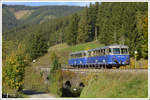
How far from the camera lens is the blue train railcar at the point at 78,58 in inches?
1810

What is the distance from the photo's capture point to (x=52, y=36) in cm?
12900

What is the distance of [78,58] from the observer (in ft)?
162

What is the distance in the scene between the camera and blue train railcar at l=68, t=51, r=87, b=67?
46.0 metres

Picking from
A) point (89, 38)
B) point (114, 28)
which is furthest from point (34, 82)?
point (89, 38)

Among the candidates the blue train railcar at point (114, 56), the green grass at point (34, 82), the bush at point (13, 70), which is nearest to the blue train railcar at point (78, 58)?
the blue train railcar at point (114, 56)

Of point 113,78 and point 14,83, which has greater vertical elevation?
point 113,78

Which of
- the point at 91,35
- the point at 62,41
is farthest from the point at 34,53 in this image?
the point at 62,41

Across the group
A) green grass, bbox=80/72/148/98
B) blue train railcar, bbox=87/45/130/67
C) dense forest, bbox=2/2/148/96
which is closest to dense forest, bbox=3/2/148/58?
dense forest, bbox=2/2/148/96

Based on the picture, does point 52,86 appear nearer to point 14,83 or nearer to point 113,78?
point 14,83

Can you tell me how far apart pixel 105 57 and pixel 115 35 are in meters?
26.2

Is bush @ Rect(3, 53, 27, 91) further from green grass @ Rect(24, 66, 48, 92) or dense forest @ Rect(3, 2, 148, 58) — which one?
green grass @ Rect(24, 66, 48, 92)

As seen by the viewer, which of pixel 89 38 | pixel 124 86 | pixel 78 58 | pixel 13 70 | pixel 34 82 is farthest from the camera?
pixel 89 38

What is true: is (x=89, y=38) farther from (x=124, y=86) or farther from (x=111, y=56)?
(x=124, y=86)

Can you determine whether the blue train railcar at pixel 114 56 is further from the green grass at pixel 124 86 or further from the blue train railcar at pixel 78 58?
the green grass at pixel 124 86
